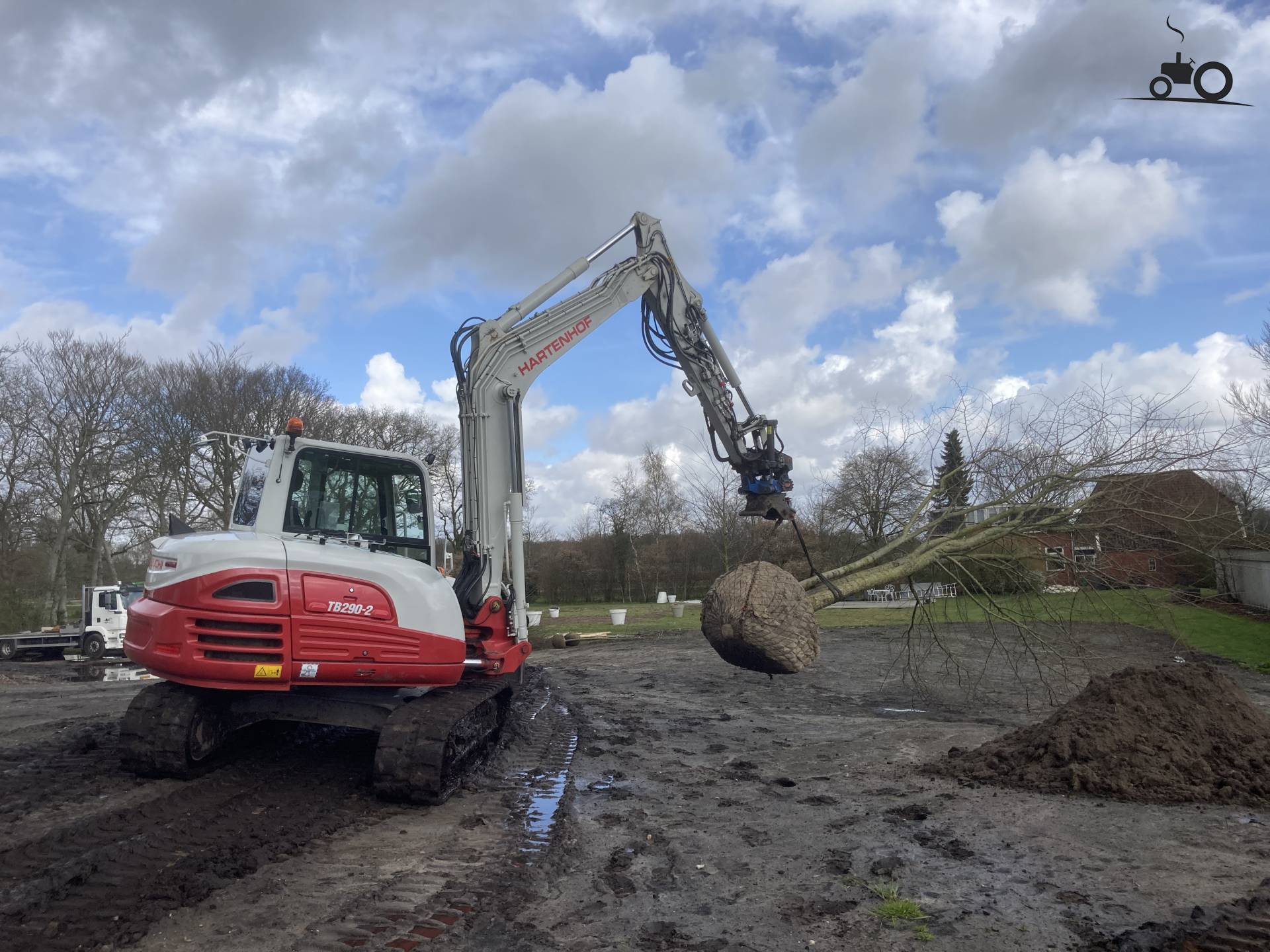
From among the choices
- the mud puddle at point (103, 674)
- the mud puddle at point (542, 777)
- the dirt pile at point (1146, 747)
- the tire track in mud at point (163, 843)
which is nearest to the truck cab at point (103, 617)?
the mud puddle at point (103, 674)

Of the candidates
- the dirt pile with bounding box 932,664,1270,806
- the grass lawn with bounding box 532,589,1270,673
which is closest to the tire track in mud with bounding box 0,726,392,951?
the dirt pile with bounding box 932,664,1270,806

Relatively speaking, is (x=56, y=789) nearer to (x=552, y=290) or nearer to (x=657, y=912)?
(x=657, y=912)

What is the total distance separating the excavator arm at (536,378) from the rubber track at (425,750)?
4.02 ft

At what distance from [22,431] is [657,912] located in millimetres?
32680

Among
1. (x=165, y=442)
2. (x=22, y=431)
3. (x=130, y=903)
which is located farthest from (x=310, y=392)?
(x=130, y=903)

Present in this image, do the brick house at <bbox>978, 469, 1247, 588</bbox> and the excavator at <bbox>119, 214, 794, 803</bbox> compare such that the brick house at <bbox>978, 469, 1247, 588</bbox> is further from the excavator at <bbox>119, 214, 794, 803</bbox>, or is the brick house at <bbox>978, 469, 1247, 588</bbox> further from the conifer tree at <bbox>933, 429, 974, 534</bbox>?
the excavator at <bbox>119, 214, 794, 803</bbox>

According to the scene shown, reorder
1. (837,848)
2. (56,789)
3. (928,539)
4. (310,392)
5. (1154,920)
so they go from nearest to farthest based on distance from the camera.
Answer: (1154,920)
(837,848)
(56,789)
(928,539)
(310,392)

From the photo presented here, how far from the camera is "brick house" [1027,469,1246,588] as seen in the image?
9.45m

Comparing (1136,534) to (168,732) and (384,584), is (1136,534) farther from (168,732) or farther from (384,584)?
(168,732)

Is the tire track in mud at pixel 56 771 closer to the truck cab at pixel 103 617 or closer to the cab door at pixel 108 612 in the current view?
the truck cab at pixel 103 617

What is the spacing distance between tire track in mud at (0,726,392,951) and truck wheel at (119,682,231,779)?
5.6 inches

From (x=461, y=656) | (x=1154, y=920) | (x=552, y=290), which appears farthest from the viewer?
(x=552, y=290)

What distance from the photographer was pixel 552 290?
320 inches

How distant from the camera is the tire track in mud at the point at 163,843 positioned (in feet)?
12.5
